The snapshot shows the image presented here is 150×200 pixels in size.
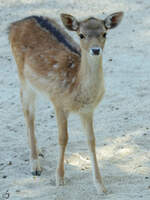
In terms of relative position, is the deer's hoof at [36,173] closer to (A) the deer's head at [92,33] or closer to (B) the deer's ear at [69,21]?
(A) the deer's head at [92,33]

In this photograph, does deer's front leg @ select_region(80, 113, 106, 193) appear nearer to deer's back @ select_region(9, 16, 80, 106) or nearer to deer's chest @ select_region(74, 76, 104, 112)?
deer's chest @ select_region(74, 76, 104, 112)

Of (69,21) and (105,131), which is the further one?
(105,131)

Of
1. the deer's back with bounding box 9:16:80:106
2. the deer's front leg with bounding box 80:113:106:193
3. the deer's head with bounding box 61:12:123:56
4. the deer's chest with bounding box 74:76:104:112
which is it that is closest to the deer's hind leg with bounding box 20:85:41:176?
the deer's back with bounding box 9:16:80:106

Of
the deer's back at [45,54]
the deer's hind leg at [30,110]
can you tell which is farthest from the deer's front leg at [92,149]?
the deer's hind leg at [30,110]

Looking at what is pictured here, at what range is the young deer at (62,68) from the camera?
19.6 feet

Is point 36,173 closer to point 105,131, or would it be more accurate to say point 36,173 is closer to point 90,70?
point 105,131

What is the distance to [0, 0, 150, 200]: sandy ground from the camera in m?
6.27

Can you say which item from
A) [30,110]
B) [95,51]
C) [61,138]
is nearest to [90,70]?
[95,51]

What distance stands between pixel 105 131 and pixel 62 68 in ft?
5.76

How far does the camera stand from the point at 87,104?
617 cm

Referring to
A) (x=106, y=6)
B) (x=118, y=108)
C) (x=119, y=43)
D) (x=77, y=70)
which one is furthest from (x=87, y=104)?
(x=106, y=6)

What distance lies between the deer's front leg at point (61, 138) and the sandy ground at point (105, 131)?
138 millimetres

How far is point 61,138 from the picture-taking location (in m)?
6.45

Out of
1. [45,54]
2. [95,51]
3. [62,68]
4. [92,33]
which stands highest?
[92,33]
